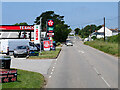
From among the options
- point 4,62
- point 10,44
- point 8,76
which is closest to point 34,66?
point 4,62

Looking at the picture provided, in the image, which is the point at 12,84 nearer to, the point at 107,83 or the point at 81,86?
the point at 81,86

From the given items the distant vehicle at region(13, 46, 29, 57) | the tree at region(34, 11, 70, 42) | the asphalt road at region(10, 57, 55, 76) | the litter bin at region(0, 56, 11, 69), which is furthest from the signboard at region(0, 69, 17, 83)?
the tree at region(34, 11, 70, 42)

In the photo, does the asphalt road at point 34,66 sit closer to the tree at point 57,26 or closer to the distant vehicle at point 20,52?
the distant vehicle at point 20,52

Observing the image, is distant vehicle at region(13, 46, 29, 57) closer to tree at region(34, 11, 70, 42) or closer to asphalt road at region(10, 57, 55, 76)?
asphalt road at region(10, 57, 55, 76)

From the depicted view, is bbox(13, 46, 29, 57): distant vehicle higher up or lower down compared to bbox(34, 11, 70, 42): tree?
lower down

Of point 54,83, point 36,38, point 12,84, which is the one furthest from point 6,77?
point 36,38

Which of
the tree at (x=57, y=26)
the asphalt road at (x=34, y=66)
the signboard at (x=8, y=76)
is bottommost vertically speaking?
the asphalt road at (x=34, y=66)

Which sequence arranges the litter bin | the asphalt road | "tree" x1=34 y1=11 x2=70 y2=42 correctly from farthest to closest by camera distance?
"tree" x1=34 y1=11 x2=70 y2=42 < the asphalt road < the litter bin

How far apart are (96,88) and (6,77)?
5.04 m

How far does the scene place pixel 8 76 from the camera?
13.8 m

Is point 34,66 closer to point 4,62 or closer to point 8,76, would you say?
point 4,62

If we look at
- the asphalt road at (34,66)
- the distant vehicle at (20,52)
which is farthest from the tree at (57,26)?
the asphalt road at (34,66)

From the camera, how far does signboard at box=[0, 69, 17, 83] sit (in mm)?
13325

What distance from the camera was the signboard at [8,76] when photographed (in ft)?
43.7
